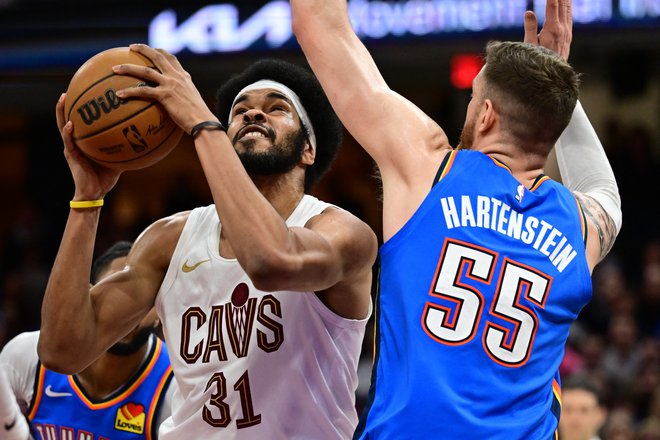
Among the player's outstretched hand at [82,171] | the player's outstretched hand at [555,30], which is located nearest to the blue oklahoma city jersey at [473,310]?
the player's outstretched hand at [555,30]

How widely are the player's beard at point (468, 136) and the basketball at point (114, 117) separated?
0.95 metres

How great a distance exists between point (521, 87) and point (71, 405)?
110 inches

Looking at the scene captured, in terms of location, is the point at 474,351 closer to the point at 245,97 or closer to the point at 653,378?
the point at 245,97

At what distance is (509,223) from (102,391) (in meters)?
2.58

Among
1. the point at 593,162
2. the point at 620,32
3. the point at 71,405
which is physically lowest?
the point at 71,405

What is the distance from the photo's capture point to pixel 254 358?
3506 millimetres

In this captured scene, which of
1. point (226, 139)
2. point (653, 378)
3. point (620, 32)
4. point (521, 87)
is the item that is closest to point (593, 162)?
point (521, 87)

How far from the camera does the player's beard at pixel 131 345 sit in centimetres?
475

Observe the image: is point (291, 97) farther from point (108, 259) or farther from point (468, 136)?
point (108, 259)

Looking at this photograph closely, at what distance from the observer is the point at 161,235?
12.5ft

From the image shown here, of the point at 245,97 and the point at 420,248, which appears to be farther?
the point at 245,97

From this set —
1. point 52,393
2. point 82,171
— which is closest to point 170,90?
point 82,171

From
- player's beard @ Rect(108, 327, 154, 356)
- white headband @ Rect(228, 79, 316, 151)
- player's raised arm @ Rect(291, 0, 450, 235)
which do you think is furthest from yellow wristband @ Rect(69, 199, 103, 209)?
player's beard @ Rect(108, 327, 154, 356)

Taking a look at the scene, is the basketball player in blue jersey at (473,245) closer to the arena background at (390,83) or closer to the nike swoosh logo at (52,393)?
the nike swoosh logo at (52,393)
